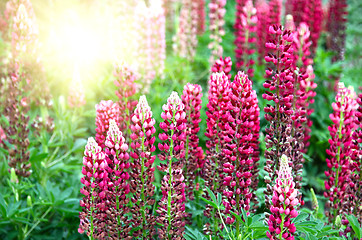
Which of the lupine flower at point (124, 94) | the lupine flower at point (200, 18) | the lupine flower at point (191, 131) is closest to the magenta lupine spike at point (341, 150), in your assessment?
the lupine flower at point (191, 131)

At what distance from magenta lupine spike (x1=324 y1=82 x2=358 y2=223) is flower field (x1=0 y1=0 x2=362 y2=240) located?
0.01m

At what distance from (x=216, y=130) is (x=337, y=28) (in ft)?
16.1

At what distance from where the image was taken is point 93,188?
102 inches

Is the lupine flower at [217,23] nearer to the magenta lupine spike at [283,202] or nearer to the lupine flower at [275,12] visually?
the lupine flower at [275,12]

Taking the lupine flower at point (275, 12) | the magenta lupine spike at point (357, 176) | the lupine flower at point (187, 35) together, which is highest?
the lupine flower at point (275, 12)

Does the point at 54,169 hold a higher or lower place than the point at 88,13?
lower

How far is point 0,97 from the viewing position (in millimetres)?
4672

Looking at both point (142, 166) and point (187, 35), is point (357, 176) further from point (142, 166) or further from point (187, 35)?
point (187, 35)

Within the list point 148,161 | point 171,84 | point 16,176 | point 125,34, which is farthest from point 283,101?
point 171,84

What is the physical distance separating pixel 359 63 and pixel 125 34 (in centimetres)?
→ 534

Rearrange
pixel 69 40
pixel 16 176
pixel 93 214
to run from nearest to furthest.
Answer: pixel 93 214, pixel 16 176, pixel 69 40

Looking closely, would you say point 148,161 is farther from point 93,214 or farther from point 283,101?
point 283,101

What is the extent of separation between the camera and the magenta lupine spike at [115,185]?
256 centimetres

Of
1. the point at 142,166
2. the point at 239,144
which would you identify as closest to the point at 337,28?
the point at 239,144
